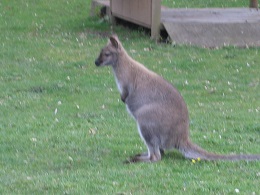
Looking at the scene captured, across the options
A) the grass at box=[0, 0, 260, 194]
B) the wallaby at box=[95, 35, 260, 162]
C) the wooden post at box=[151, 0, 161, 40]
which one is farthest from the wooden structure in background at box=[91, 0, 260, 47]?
the wallaby at box=[95, 35, 260, 162]

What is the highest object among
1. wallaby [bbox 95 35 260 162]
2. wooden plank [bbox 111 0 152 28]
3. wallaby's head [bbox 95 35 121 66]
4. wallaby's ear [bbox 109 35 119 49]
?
wallaby's ear [bbox 109 35 119 49]

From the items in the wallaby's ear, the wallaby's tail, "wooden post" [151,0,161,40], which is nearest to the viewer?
the wallaby's tail

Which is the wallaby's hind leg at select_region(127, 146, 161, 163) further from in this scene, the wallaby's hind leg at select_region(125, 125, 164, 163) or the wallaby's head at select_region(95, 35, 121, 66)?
the wallaby's head at select_region(95, 35, 121, 66)

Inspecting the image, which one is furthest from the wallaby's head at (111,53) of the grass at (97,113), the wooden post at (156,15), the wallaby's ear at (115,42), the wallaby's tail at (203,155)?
the wooden post at (156,15)

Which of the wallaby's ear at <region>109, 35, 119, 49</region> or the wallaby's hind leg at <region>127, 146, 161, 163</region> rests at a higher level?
the wallaby's ear at <region>109, 35, 119, 49</region>

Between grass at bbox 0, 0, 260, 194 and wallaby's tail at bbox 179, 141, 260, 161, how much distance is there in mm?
67

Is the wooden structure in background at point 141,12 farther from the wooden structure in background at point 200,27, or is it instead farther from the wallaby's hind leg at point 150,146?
the wallaby's hind leg at point 150,146

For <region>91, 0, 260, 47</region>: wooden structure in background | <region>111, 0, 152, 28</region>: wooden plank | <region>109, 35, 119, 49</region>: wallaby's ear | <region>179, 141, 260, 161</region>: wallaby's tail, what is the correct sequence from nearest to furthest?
1. <region>179, 141, 260, 161</region>: wallaby's tail
2. <region>109, 35, 119, 49</region>: wallaby's ear
3. <region>91, 0, 260, 47</region>: wooden structure in background
4. <region>111, 0, 152, 28</region>: wooden plank

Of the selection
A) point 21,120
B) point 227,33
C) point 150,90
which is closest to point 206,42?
point 227,33

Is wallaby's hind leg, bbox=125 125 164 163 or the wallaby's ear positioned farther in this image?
the wallaby's ear

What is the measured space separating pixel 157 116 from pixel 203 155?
0.57m

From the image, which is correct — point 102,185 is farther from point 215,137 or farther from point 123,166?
point 215,137

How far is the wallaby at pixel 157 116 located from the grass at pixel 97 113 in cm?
12

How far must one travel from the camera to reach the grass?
6223 millimetres
